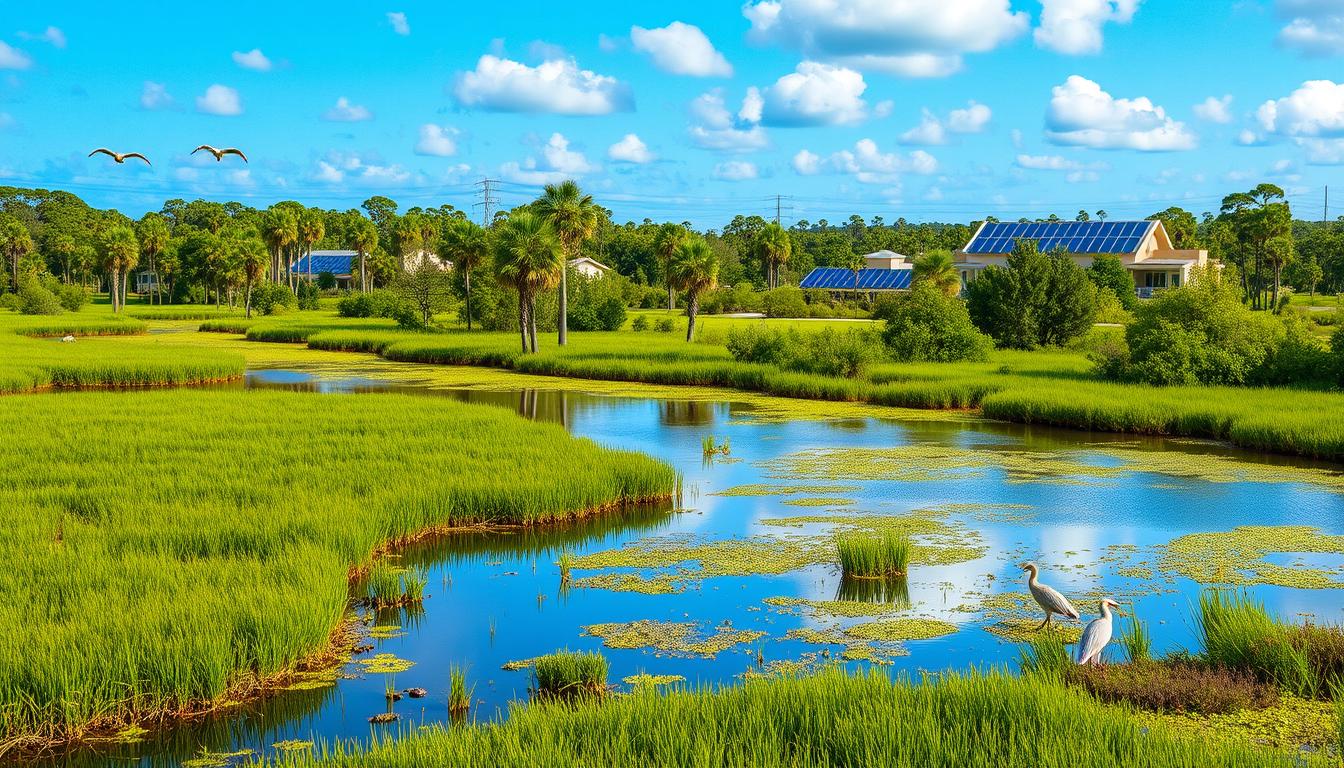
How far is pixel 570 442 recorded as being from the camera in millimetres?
23578

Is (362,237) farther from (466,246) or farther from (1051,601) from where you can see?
(1051,601)

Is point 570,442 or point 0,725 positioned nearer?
point 0,725

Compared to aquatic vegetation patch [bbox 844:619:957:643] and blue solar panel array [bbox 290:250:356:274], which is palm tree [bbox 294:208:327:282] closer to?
blue solar panel array [bbox 290:250:356:274]

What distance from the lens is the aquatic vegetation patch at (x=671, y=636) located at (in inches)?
468

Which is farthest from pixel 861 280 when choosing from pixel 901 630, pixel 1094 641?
pixel 1094 641

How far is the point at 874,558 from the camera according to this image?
14.7 m

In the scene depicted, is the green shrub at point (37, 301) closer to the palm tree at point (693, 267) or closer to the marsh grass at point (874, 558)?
the palm tree at point (693, 267)

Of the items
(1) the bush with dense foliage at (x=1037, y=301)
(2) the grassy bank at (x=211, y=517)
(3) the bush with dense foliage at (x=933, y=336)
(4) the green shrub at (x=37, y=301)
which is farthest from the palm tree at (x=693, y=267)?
(4) the green shrub at (x=37, y=301)

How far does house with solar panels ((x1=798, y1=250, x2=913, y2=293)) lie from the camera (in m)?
98.5

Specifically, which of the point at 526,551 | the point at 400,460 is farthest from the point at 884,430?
the point at 526,551

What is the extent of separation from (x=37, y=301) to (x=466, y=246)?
40.6m

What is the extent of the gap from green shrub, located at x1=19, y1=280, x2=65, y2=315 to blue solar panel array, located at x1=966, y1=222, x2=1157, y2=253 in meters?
67.9

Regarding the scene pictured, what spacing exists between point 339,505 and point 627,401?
68.8ft

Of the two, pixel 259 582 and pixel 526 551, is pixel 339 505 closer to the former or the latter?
pixel 526 551
